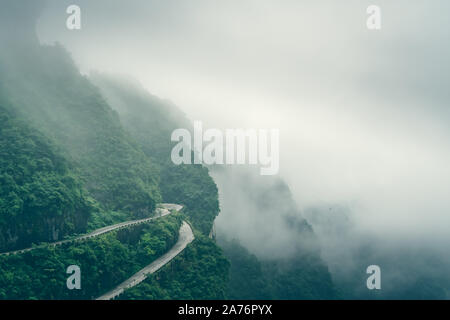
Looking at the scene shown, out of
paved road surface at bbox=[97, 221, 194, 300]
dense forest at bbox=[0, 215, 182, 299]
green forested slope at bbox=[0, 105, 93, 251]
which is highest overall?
green forested slope at bbox=[0, 105, 93, 251]

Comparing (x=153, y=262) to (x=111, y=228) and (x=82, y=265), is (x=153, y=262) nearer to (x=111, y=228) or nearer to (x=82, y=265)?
(x=111, y=228)

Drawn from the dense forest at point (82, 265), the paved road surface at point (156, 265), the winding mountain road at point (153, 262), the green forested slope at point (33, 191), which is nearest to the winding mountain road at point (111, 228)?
the winding mountain road at point (153, 262)

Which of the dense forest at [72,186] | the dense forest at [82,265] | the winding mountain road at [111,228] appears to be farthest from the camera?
the winding mountain road at [111,228]

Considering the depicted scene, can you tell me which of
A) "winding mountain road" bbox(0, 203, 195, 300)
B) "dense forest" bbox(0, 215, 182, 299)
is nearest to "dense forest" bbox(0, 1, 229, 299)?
"dense forest" bbox(0, 215, 182, 299)

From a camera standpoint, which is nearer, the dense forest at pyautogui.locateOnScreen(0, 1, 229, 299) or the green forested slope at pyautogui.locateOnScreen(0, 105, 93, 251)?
the dense forest at pyautogui.locateOnScreen(0, 1, 229, 299)

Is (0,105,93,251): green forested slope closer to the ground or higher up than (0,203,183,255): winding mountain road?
higher up

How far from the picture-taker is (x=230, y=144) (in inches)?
4011

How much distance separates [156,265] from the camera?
41281mm

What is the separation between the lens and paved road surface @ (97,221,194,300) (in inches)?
1383

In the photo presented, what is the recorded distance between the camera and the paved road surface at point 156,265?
35.1 metres

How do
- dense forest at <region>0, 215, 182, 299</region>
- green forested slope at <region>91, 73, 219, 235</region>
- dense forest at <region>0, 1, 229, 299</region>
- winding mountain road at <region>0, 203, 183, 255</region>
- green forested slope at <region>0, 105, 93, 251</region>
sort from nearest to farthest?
dense forest at <region>0, 215, 182, 299</region> < dense forest at <region>0, 1, 229, 299</region> < green forested slope at <region>0, 105, 93, 251</region> < winding mountain road at <region>0, 203, 183, 255</region> < green forested slope at <region>91, 73, 219, 235</region>

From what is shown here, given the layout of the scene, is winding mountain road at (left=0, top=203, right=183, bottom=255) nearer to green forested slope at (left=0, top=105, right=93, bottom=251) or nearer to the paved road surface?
green forested slope at (left=0, top=105, right=93, bottom=251)

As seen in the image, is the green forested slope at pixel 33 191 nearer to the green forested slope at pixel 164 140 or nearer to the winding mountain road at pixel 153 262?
the winding mountain road at pixel 153 262

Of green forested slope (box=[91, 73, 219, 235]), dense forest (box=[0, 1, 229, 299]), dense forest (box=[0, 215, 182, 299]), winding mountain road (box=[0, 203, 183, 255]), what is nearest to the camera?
dense forest (box=[0, 215, 182, 299])
